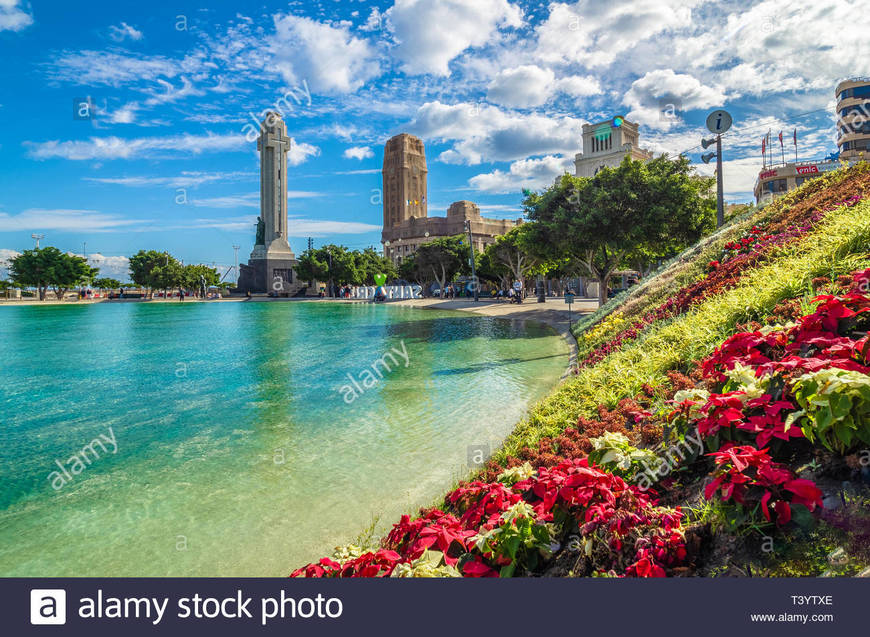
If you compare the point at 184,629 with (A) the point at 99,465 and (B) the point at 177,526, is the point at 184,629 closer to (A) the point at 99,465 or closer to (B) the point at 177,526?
(B) the point at 177,526

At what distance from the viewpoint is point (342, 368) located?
13.9 m

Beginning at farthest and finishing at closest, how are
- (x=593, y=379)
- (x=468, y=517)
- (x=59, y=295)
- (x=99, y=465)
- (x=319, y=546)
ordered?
1. (x=59, y=295)
2. (x=593, y=379)
3. (x=99, y=465)
4. (x=319, y=546)
5. (x=468, y=517)

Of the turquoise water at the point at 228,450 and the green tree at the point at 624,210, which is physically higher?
the green tree at the point at 624,210

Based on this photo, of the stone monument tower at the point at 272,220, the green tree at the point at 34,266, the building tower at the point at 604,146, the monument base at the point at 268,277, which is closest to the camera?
the green tree at the point at 34,266

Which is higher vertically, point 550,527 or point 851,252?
point 851,252

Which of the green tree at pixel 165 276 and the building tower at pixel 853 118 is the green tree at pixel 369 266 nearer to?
the green tree at pixel 165 276

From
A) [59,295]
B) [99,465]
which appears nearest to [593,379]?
[99,465]

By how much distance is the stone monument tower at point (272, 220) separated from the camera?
268ft

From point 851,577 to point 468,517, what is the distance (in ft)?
6.96

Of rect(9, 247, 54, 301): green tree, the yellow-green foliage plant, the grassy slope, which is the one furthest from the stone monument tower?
the yellow-green foliage plant

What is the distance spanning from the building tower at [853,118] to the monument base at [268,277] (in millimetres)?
85724

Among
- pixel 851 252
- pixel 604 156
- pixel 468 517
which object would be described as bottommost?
pixel 468 517

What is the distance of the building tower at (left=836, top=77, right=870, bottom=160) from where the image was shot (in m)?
62.2

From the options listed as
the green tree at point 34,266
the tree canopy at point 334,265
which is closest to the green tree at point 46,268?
the green tree at point 34,266
